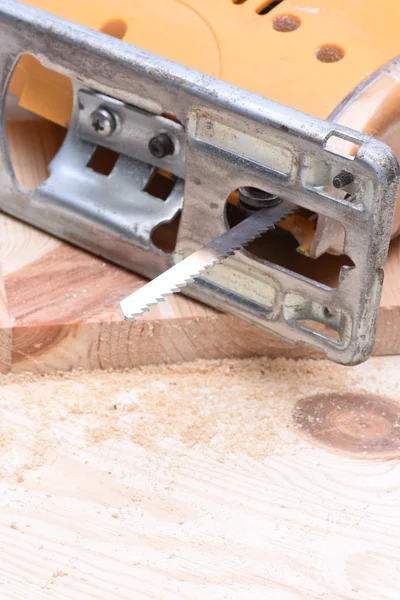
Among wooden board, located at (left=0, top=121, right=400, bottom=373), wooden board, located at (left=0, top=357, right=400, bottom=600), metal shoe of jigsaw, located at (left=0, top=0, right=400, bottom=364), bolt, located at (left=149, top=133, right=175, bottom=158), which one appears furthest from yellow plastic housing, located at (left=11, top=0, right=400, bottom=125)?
wooden board, located at (left=0, top=357, right=400, bottom=600)

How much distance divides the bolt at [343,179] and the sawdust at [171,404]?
34 centimetres

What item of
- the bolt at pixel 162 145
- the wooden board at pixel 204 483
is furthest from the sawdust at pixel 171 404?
the bolt at pixel 162 145

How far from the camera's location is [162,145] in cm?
154

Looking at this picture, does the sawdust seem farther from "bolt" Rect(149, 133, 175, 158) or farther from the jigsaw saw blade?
"bolt" Rect(149, 133, 175, 158)

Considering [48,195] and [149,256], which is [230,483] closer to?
[149,256]

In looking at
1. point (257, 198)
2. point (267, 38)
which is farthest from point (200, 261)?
point (267, 38)

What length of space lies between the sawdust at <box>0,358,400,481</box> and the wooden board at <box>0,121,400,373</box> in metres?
0.02

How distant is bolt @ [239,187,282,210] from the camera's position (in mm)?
1486

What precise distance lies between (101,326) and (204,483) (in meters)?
0.28

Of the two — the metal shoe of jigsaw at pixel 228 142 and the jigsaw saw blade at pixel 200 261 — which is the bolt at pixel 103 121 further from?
the jigsaw saw blade at pixel 200 261

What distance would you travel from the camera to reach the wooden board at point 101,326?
4.97 ft

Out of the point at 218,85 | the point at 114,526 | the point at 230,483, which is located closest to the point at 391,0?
the point at 218,85

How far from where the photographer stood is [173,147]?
60.8 inches

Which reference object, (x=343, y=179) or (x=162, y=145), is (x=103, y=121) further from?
(x=343, y=179)
